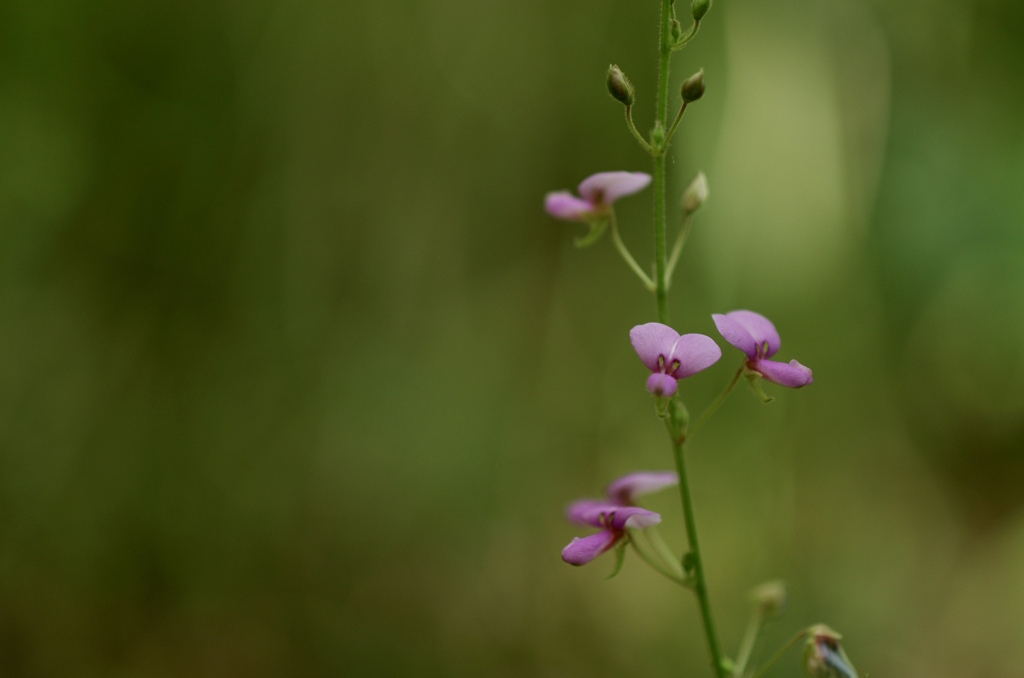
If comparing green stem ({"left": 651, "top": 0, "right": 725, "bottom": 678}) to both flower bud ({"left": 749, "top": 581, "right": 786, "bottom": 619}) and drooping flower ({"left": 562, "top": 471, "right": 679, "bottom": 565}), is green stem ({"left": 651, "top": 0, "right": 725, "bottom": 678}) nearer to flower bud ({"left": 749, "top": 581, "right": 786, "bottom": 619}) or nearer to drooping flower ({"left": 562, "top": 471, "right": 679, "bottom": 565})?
drooping flower ({"left": 562, "top": 471, "right": 679, "bottom": 565})

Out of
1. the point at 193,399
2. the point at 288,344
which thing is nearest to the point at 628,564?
the point at 288,344

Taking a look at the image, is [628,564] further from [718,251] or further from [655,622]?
[718,251]

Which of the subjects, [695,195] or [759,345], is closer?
[759,345]

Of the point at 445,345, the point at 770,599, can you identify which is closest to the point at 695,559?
the point at 770,599

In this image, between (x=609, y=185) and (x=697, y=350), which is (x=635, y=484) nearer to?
(x=697, y=350)

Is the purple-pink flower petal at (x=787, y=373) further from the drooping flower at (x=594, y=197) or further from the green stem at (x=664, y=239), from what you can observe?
the drooping flower at (x=594, y=197)


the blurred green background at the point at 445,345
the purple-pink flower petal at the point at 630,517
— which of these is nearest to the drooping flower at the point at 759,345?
the purple-pink flower petal at the point at 630,517

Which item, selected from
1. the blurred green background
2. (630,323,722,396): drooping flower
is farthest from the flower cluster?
the blurred green background
